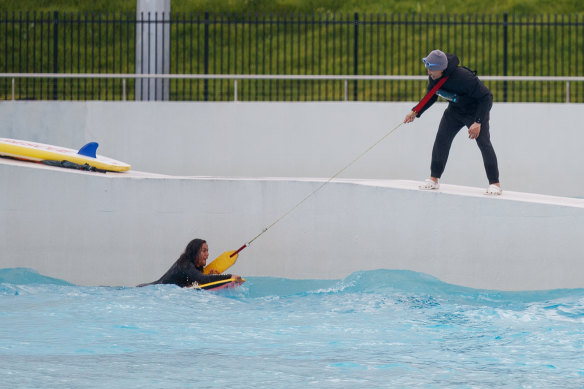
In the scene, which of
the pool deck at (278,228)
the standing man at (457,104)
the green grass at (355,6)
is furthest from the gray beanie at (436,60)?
the green grass at (355,6)

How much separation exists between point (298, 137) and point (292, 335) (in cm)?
676

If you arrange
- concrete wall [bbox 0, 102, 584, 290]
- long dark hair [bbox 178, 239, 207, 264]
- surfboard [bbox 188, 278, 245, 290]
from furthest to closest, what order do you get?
concrete wall [bbox 0, 102, 584, 290] < long dark hair [bbox 178, 239, 207, 264] < surfboard [bbox 188, 278, 245, 290]

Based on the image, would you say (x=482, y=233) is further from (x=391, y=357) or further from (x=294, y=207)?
(x=391, y=357)

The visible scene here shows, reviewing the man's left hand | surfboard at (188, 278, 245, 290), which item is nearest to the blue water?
surfboard at (188, 278, 245, 290)

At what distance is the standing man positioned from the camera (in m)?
9.70

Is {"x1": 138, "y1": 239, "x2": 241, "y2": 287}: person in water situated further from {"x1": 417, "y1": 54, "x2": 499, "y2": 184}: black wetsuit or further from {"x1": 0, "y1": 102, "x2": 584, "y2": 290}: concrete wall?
{"x1": 417, "y1": 54, "x2": 499, "y2": 184}: black wetsuit

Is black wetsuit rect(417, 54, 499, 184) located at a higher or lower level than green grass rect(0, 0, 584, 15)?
lower

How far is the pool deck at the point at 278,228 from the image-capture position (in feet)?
33.5

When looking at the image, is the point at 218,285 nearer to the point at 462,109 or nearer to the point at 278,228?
the point at 278,228

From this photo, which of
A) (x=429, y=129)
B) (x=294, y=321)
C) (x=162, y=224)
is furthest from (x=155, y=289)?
(x=429, y=129)

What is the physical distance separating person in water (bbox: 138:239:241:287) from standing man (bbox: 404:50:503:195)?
2.71m

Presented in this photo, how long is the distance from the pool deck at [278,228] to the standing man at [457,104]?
0.46 meters

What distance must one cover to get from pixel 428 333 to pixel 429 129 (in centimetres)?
663

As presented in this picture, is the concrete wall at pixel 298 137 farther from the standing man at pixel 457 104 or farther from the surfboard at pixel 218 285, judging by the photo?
the surfboard at pixel 218 285
